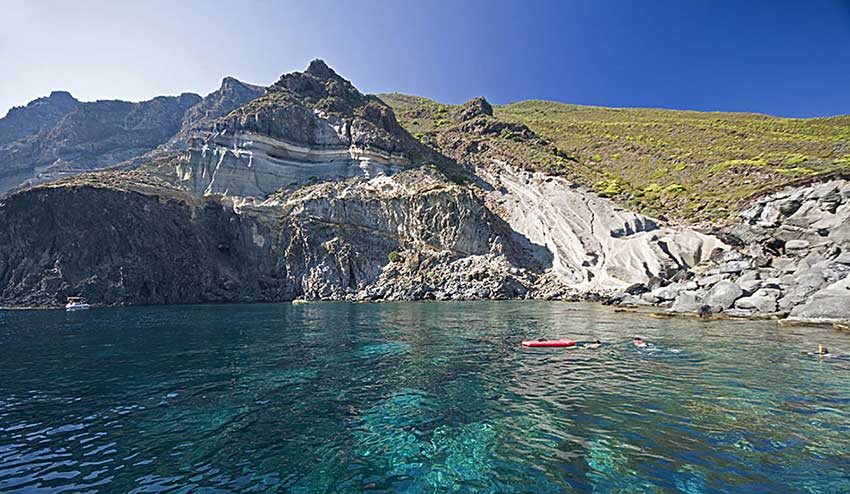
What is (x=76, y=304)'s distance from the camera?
5444cm

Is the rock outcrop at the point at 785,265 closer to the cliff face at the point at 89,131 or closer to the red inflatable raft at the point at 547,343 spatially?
the red inflatable raft at the point at 547,343

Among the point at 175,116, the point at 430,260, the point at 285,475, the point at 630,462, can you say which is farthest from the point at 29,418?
the point at 175,116

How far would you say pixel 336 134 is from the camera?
91375 millimetres

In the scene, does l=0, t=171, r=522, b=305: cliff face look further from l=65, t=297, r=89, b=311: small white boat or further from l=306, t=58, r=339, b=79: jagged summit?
l=306, t=58, r=339, b=79: jagged summit

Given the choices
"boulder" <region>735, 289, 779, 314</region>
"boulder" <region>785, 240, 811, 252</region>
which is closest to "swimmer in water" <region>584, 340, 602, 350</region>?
"boulder" <region>735, 289, 779, 314</region>

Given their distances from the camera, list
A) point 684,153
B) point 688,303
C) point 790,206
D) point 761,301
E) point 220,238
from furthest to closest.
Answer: point 684,153 < point 220,238 < point 790,206 < point 688,303 < point 761,301

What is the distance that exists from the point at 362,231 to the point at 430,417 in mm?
64709

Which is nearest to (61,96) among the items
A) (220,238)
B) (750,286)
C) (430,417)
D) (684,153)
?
(220,238)

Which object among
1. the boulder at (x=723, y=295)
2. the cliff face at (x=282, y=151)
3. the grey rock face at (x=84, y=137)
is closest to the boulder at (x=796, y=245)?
the boulder at (x=723, y=295)

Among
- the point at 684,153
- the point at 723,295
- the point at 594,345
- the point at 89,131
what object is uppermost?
the point at 89,131

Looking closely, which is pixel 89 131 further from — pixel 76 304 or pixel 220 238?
pixel 76 304

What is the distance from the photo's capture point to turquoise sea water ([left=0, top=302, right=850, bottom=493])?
8188mm

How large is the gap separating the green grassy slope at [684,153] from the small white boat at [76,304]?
85282 millimetres

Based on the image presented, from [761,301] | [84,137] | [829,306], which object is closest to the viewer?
[829,306]
